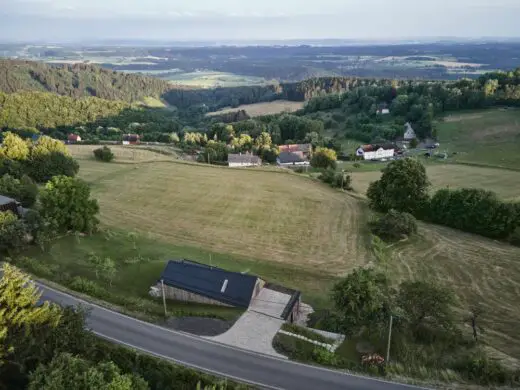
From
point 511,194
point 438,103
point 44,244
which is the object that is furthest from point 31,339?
point 438,103

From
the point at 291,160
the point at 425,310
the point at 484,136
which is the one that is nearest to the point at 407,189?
the point at 425,310

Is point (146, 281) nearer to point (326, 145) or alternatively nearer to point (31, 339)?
point (31, 339)

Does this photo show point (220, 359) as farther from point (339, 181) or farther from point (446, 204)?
point (339, 181)

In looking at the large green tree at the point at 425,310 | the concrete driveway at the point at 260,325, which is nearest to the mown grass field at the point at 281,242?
the large green tree at the point at 425,310

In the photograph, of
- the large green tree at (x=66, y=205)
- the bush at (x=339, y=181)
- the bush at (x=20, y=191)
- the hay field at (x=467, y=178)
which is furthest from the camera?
the bush at (x=339, y=181)

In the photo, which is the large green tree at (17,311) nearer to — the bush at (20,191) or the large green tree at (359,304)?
the large green tree at (359,304)

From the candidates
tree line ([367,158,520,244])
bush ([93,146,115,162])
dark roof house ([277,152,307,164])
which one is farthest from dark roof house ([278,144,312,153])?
tree line ([367,158,520,244])

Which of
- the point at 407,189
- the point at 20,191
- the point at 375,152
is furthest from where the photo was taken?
the point at 375,152
